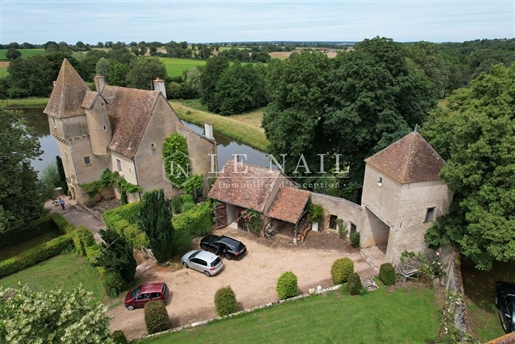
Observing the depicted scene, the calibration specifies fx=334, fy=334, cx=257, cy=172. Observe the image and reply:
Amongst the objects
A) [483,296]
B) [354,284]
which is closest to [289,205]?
[354,284]

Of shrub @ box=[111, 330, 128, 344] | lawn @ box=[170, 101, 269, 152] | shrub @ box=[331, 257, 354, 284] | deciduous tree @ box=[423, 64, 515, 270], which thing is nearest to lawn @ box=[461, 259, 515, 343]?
deciduous tree @ box=[423, 64, 515, 270]

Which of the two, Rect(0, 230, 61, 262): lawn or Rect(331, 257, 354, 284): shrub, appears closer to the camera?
Rect(331, 257, 354, 284): shrub

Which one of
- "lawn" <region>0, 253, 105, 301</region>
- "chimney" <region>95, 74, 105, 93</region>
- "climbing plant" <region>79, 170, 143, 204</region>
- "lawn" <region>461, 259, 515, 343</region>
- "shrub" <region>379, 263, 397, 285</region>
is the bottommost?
"lawn" <region>0, 253, 105, 301</region>

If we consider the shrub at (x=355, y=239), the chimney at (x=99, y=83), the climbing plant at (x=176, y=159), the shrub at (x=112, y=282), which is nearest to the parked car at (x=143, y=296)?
the shrub at (x=112, y=282)

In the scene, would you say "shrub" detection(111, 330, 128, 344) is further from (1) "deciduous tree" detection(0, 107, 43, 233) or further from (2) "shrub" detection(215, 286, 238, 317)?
(1) "deciduous tree" detection(0, 107, 43, 233)

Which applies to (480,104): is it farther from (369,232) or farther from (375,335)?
(375,335)

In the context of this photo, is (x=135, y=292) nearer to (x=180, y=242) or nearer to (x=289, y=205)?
(x=180, y=242)
